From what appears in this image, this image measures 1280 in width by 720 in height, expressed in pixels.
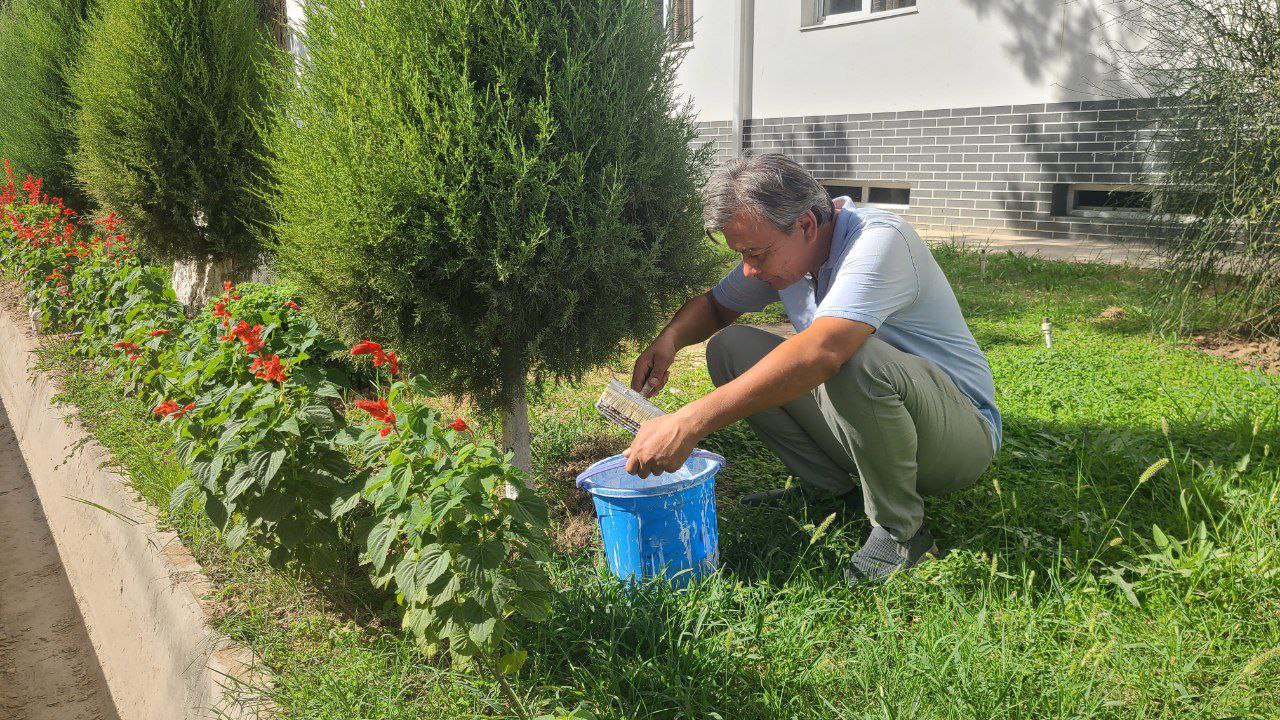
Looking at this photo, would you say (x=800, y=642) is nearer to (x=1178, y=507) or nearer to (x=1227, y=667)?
(x=1227, y=667)

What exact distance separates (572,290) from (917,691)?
1519 mm

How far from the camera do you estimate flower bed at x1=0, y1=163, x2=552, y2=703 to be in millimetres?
1981

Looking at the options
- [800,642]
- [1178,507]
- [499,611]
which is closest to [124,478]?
[499,611]

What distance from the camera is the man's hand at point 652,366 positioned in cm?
301

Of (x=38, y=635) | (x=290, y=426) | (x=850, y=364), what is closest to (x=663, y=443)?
(x=850, y=364)

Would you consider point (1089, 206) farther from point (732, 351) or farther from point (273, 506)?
point (273, 506)

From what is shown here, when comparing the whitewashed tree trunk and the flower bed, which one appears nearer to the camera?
the flower bed

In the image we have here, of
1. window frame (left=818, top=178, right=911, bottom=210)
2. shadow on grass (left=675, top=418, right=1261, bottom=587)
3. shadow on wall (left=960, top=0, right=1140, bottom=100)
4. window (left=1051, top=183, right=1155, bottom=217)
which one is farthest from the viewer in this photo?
window frame (left=818, top=178, right=911, bottom=210)

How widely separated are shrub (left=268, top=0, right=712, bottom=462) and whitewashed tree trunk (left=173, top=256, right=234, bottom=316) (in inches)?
130

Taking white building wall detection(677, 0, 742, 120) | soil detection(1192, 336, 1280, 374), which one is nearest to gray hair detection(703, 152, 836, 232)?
soil detection(1192, 336, 1280, 374)

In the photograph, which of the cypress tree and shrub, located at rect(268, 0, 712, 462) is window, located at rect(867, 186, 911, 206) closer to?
the cypress tree

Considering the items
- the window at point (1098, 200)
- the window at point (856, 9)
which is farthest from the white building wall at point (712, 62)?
the window at point (1098, 200)

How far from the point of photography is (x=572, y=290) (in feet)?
9.21

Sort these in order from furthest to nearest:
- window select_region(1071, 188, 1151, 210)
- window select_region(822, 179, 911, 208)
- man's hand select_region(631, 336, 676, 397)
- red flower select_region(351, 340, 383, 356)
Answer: window select_region(822, 179, 911, 208) → window select_region(1071, 188, 1151, 210) → man's hand select_region(631, 336, 676, 397) → red flower select_region(351, 340, 383, 356)
